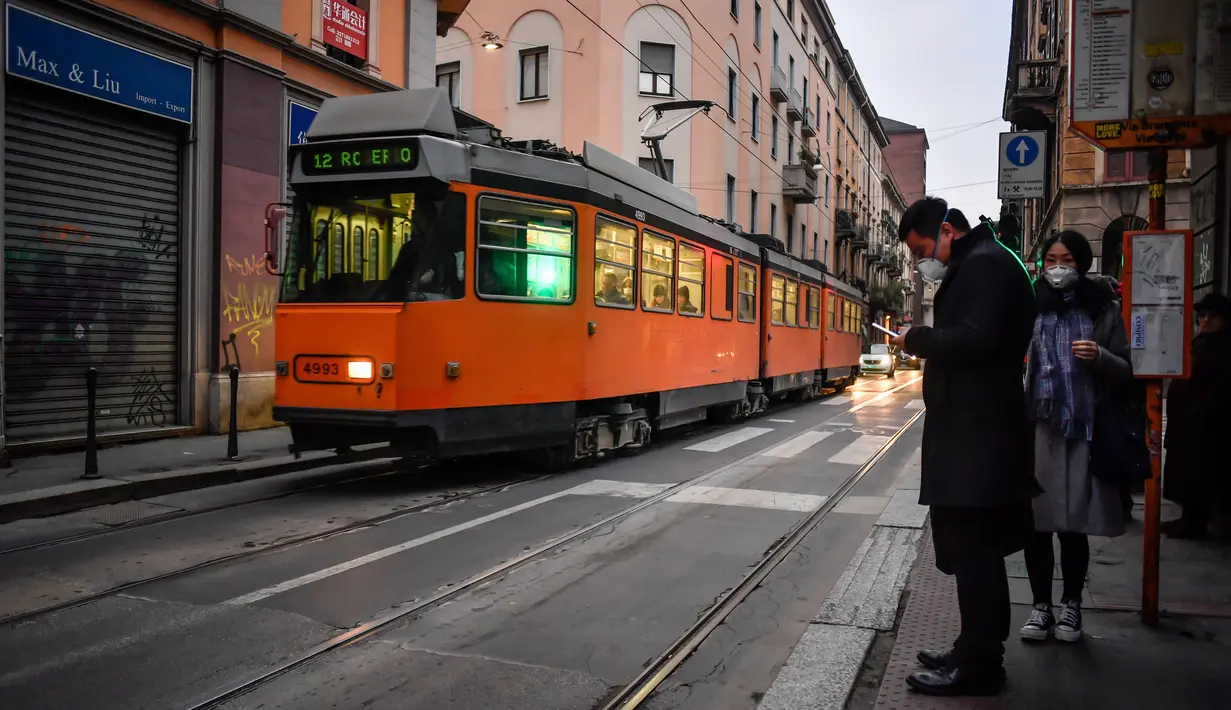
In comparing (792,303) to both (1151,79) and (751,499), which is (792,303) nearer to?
(751,499)

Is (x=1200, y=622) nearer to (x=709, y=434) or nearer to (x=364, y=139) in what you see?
(x=364, y=139)

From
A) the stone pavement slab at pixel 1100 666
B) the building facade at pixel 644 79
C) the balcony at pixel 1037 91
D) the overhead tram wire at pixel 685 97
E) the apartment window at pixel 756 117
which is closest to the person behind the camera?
the stone pavement slab at pixel 1100 666

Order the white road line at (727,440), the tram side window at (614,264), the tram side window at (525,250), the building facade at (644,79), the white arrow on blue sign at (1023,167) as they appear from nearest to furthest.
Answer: the tram side window at (525,250) < the white arrow on blue sign at (1023,167) < the tram side window at (614,264) < the white road line at (727,440) < the building facade at (644,79)

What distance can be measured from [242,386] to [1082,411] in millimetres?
11224

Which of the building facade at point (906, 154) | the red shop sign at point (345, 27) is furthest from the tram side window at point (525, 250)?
the building facade at point (906, 154)

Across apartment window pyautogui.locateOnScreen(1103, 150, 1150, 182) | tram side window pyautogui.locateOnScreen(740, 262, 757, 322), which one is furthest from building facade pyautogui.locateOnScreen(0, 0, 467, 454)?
apartment window pyautogui.locateOnScreen(1103, 150, 1150, 182)

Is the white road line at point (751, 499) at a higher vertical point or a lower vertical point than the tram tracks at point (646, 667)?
higher

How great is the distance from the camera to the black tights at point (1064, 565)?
14.2ft

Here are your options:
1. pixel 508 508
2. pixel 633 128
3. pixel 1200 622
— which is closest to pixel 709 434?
pixel 508 508

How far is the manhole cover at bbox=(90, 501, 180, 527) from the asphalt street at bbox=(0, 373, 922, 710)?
0.19 meters

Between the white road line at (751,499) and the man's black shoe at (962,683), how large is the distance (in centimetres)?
429

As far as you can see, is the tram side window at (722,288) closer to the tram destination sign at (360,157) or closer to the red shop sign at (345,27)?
the red shop sign at (345,27)

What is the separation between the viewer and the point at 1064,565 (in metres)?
4.40

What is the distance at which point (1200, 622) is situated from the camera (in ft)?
14.9
